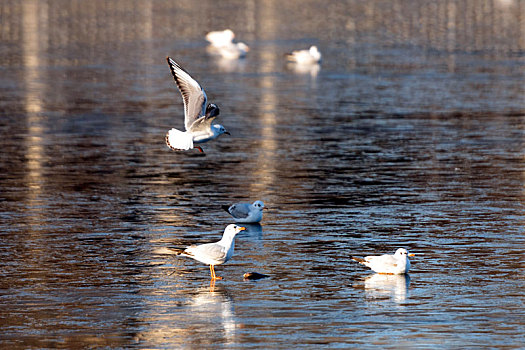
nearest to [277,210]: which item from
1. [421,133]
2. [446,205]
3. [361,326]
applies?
[446,205]

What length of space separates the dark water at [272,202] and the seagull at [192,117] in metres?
1.73

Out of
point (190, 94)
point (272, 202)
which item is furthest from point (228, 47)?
point (190, 94)

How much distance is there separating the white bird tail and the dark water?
168cm

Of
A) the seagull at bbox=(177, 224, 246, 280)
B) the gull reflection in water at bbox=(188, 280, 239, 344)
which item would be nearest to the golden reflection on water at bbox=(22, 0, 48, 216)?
the seagull at bbox=(177, 224, 246, 280)

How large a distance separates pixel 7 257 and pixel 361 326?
6407 millimetres

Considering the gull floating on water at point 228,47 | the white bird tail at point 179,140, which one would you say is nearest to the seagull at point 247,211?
the white bird tail at point 179,140

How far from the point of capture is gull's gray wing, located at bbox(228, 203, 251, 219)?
19953 millimetres

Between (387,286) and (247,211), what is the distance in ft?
15.1

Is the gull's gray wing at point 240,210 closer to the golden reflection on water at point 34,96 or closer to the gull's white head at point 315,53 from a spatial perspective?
the golden reflection on water at point 34,96

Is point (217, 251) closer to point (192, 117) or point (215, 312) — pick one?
point (215, 312)

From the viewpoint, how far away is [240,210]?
65.6 feet

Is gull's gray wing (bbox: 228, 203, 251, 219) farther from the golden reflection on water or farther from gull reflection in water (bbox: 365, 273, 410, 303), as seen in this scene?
gull reflection in water (bbox: 365, 273, 410, 303)

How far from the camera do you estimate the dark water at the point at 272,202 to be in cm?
1411

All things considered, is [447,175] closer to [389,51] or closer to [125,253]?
[125,253]
